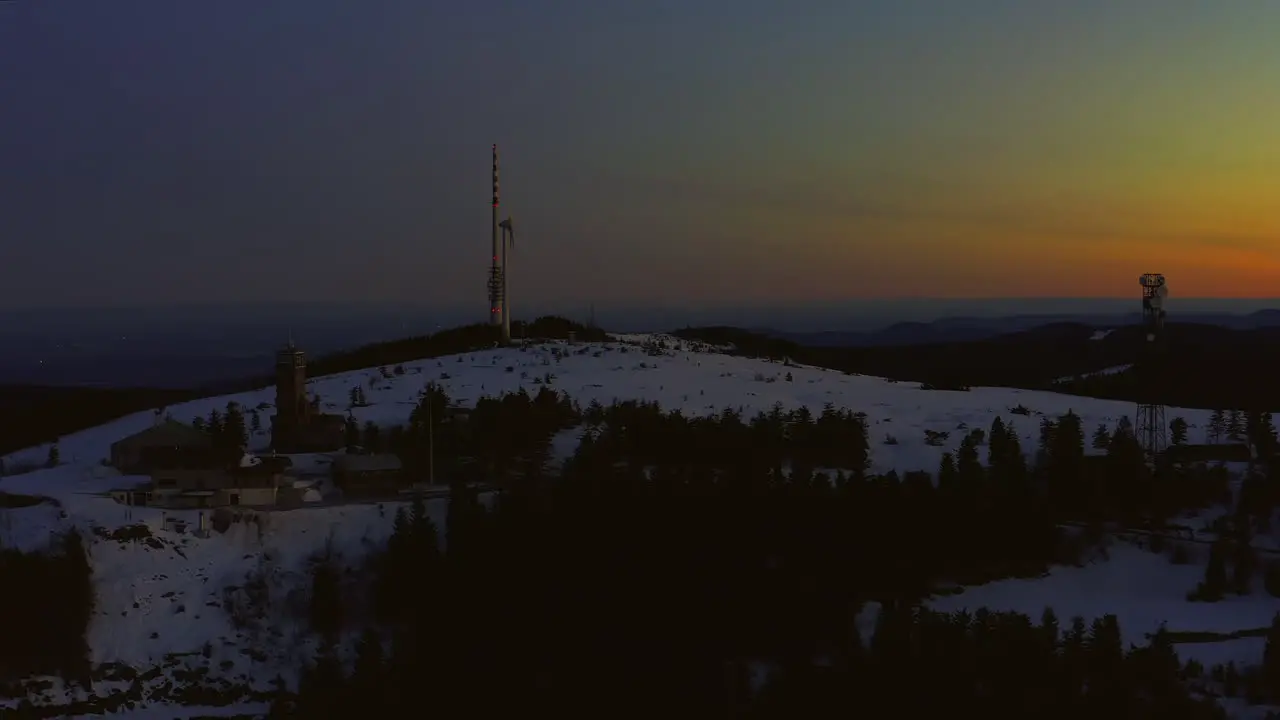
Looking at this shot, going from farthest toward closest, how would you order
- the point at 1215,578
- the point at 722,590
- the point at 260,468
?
the point at 260,468, the point at 1215,578, the point at 722,590

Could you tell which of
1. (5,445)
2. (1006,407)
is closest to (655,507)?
(1006,407)

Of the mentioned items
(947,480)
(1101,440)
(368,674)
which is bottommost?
(368,674)

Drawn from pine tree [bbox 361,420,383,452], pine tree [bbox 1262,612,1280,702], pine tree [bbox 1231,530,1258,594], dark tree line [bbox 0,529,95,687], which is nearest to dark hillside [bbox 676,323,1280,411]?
pine tree [bbox 1231,530,1258,594]

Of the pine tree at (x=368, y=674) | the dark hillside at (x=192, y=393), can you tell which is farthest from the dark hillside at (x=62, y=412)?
the pine tree at (x=368, y=674)

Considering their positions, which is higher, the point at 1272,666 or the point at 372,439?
the point at 372,439

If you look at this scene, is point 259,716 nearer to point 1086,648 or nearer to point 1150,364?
point 1086,648

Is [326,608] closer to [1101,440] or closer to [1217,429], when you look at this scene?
[1101,440]

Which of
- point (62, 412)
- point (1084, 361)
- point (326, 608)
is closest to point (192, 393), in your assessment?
point (62, 412)

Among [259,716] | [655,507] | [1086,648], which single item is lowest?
[259,716]
